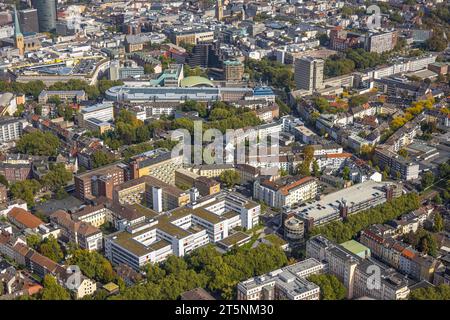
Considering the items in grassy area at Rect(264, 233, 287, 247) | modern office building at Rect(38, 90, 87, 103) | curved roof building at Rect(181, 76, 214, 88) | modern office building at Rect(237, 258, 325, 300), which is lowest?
grassy area at Rect(264, 233, 287, 247)

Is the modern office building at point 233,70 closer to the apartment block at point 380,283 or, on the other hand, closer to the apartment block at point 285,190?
the apartment block at point 285,190

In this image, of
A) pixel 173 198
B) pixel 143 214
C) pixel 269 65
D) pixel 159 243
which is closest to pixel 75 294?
pixel 159 243

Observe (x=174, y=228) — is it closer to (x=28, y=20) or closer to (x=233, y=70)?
(x=233, y=70)

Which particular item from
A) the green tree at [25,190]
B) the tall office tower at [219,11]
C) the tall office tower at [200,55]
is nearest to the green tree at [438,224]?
the green tree at [25,190]

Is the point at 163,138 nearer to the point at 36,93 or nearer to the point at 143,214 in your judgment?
the point at 143,214

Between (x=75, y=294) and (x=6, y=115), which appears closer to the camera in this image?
(x=75, y=294)

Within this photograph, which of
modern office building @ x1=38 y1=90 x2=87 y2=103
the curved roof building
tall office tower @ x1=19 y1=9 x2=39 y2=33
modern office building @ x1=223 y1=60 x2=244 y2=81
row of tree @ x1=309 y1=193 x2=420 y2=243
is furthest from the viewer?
tall office tower @ x1=19 y1=9 x2=39 y2=33

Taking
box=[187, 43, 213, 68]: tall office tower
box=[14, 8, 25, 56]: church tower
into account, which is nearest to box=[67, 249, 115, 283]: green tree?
box=[187, 43, 213, 68]: tall office tower

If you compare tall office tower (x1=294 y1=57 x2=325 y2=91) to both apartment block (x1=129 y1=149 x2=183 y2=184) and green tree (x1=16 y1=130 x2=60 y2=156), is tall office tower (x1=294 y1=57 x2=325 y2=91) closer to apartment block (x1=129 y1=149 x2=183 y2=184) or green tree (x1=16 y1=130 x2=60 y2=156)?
apartment block (x1=129 y1=149 x2=183 y2=184)
